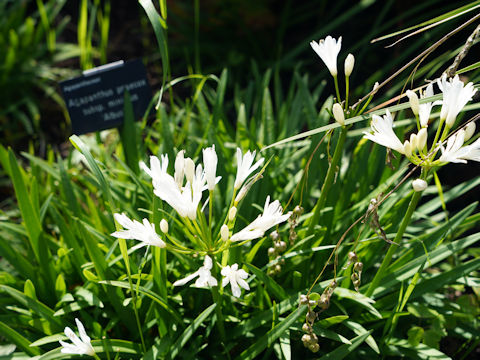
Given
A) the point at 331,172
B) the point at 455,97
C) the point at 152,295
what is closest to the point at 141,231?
the point at 152,295

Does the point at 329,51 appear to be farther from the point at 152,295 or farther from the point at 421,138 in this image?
the point at 152,295

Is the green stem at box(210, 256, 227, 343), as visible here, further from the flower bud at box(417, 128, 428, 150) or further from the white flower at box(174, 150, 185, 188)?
the flower bud at box(417, 128, 428, 150)

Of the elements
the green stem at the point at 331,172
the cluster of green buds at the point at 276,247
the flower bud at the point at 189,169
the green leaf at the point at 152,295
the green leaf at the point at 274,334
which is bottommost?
the green leaf at the point at 274,334

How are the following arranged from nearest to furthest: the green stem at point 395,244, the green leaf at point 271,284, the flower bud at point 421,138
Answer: the flower bud at point 421,138 → the green stem at point 395,244 → the green leaf at point 271,284

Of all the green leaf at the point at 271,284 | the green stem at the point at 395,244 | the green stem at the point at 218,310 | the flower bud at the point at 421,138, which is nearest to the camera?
the flower bud at the point at 421,138

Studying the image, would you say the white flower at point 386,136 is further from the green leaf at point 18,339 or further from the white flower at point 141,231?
the green leaf at point 18,339

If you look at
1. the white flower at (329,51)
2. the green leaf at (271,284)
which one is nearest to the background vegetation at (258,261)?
the green leaf at (271,284)

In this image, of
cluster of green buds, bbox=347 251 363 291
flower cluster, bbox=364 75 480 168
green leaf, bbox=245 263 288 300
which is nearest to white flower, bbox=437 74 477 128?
flower cluster, bbox=364 75 480 168

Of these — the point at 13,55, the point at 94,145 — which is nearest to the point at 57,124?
the point at 13,55

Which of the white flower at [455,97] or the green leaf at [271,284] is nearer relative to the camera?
the white flower at [455,97]

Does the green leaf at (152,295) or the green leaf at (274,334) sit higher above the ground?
the green leaf at (152,295)
